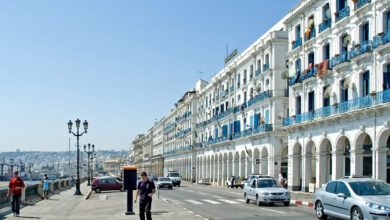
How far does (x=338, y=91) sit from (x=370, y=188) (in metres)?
21.7

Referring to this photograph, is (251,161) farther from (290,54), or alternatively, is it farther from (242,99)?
(290,54)

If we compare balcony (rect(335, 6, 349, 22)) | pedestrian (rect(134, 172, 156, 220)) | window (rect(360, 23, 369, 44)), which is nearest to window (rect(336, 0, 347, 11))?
balcony (rect(335, 6, 349, 22))

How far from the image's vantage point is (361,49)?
3522 cm

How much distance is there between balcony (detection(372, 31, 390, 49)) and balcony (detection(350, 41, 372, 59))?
0.55 m

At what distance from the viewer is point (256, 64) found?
61.5 m

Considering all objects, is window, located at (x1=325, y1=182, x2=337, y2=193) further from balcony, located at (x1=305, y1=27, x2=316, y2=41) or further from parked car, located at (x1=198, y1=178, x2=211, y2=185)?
parked car, located at (x1=198, y1=178, x2=211, y2=185)

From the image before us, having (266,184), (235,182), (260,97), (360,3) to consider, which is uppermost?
(360,3)

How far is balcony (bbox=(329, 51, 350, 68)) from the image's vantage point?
3735 cm

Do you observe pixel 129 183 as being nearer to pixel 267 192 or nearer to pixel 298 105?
pixel 267 192

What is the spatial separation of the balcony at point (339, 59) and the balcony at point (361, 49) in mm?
848

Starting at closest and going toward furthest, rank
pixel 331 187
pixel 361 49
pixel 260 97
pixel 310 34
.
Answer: pixel 331 187 → pixel 361 49 → pixel 310 34 → pixel 260 97

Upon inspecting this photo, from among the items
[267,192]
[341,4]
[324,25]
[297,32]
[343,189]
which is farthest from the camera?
[297,32]

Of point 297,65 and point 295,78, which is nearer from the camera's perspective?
point 295,78

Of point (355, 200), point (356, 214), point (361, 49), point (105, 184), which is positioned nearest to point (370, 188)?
point (355, 200)
